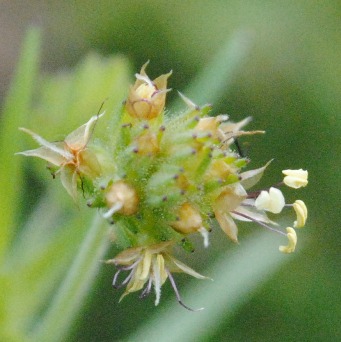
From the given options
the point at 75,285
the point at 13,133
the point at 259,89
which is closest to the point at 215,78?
the point at 259,89

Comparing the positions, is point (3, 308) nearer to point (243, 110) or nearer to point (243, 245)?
point (243, 245)

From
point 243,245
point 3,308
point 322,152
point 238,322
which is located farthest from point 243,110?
point 3,308

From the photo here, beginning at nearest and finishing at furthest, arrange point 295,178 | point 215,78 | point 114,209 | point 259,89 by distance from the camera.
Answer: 1. point 114,209
2. point 295,178
3. point 215,78
4. point 259,89

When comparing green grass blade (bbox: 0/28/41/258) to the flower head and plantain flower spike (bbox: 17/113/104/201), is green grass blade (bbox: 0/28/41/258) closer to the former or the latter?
plantain flower spike (bbox: 17/113/104/201)

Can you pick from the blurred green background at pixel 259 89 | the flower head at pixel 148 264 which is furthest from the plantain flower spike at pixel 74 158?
the blurred green background at pixel 259 89

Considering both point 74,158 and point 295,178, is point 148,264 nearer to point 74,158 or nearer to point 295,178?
point 74,158

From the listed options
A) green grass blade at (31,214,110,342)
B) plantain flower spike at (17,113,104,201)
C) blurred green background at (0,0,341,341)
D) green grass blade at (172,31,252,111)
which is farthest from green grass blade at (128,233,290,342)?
plantain flower spike at (17,113,104,201)

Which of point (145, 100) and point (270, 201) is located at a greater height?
point (145, 100)
